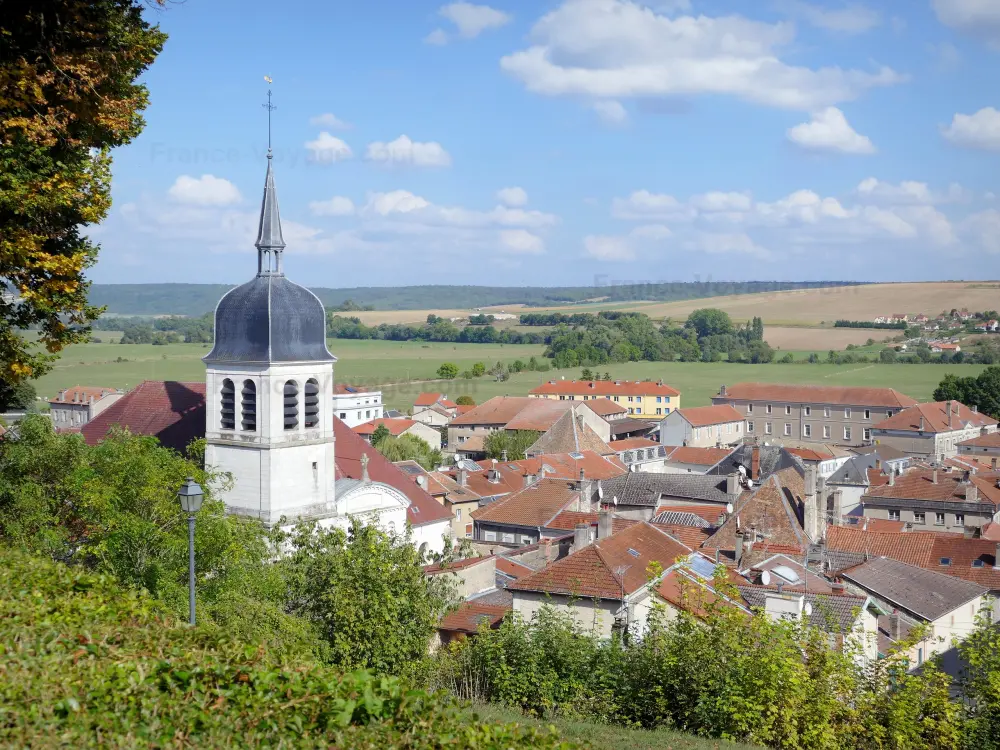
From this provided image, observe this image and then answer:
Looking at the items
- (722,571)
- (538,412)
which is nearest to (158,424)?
(722,571)

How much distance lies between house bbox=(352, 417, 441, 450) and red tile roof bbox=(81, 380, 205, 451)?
1615 inches

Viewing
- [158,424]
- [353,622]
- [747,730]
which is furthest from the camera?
[158,424]

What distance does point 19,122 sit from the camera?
11711mm

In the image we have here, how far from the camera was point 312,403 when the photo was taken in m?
32.3

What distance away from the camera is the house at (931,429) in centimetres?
8838

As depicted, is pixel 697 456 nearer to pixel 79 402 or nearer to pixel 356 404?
pixel 356 404

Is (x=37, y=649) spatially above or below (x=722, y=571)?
above

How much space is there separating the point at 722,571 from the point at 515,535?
2557 cm

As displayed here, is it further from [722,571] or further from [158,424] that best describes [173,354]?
[722,571]

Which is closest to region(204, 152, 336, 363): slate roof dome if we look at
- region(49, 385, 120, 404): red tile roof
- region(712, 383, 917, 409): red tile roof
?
region(49, 385, 120, 404): red tile roof

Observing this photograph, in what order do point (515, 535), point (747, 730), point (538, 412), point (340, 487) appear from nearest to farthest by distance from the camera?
point (747, 730) < point (340, 487) < point (515, 535) < point (538, 412)

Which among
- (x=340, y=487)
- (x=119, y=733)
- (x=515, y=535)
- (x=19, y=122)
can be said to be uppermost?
(x=19, y=122)

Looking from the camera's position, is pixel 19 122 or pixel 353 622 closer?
pixel 19 122

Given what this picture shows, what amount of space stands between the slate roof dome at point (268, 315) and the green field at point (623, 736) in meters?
18.5
